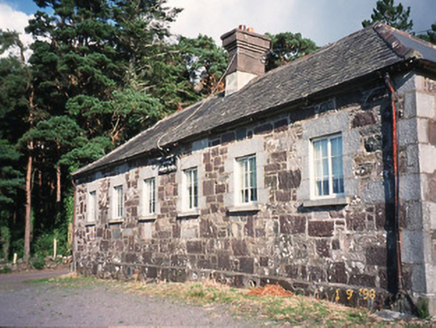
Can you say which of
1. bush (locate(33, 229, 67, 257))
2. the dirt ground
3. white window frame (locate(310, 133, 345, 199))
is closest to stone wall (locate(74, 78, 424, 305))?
white window frame (locate(310, 133, 345, 199))

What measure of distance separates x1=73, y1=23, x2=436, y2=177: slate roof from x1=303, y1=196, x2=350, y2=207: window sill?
198 centimetres

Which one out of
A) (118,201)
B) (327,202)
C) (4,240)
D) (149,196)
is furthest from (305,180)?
(4,240)

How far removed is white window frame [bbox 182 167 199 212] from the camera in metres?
12.6

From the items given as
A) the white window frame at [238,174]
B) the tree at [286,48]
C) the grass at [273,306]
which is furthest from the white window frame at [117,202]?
the tree at [286,48]

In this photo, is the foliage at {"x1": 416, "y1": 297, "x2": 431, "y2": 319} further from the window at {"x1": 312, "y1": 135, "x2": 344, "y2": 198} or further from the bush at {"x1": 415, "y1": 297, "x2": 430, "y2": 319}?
the window at {"x1": 312, "y1": 135, "x2": 344, "y2": 198}

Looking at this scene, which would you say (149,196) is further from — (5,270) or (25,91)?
(25,91)

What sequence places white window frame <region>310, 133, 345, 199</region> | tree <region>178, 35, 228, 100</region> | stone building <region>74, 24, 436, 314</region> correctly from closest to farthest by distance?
stone building <region>74, 24, 436, 314</region> < white window frame <region>310, 133, 345, 199</region> < tree <region>178, 35, 228, 100</region>

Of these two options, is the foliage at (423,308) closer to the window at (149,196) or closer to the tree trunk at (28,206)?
the window at (149,196)

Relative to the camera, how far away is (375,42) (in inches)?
377

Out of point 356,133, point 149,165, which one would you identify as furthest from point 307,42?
point 356,133

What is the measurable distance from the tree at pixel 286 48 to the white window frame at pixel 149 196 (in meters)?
19.1

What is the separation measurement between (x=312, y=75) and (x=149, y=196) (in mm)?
6598

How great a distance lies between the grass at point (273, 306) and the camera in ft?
22.6

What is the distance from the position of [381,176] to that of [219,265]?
485cm
